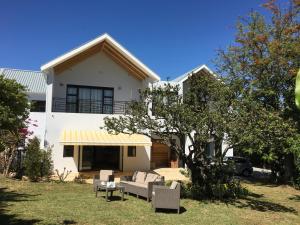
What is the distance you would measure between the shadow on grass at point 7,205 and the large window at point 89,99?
1261cm

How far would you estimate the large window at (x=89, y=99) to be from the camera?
102 ft

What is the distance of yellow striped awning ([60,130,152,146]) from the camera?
25.3 meters

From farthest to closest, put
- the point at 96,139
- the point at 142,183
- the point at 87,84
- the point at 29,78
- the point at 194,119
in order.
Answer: the point at 29,78 → the point at 87,84 → the point at 96,139 → the point at 142,183 → the point at 194,119

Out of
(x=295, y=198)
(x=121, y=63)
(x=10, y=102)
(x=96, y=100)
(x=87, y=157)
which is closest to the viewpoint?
(x=10, y=102)

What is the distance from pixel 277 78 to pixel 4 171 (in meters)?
23.4

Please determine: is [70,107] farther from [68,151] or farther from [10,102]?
[10,102]

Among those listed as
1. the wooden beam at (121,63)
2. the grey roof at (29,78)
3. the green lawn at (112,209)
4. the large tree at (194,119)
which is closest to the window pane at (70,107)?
the wooden beam at (121,63)

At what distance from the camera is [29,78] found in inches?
1646

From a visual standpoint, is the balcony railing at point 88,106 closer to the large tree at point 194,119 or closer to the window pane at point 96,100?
the window pane at point 96,100

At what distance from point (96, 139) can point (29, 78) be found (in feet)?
66.4

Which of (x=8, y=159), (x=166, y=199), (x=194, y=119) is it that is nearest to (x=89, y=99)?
(x=8, y=159)

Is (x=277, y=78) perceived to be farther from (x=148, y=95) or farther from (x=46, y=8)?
(x=46, y=8)

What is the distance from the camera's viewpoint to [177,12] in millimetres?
20406

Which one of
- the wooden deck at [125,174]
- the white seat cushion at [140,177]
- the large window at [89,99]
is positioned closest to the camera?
the white seat cushion at [140,177]
